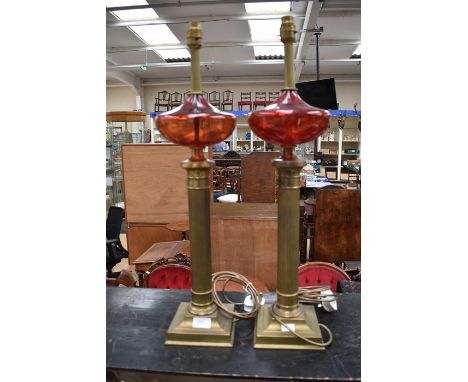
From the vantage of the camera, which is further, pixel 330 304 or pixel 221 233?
pixel 221 233

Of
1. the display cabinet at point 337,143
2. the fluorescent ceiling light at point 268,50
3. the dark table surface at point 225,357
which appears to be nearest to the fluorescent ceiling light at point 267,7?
the fluorescent ceiling light at point 268,50

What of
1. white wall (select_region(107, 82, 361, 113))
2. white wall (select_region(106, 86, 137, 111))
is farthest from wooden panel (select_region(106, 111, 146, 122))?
white wall (select_region(106, 86, 137, 111))

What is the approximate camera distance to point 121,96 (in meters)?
9.94

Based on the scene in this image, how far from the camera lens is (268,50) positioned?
6523mm

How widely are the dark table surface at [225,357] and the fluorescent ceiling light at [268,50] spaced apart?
615 cm

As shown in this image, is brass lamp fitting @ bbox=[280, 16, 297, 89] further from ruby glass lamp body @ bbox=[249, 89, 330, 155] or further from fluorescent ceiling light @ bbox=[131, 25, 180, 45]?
fluorescent ceiling light @ bbox=[131, 25, 180, 45]

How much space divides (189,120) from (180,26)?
4.89m

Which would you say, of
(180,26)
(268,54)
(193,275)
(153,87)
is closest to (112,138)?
(180,26)

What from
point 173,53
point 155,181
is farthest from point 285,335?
point 173,53

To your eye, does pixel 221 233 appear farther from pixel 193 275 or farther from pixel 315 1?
pixel 315 1

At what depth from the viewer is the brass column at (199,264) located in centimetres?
69

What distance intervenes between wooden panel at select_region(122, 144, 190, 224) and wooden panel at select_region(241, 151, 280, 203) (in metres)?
0.65

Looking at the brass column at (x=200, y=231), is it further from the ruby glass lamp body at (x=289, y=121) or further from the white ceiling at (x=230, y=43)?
the white ceiling at (x=230, y=43)

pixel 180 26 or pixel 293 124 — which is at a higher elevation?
pixel 180 26
